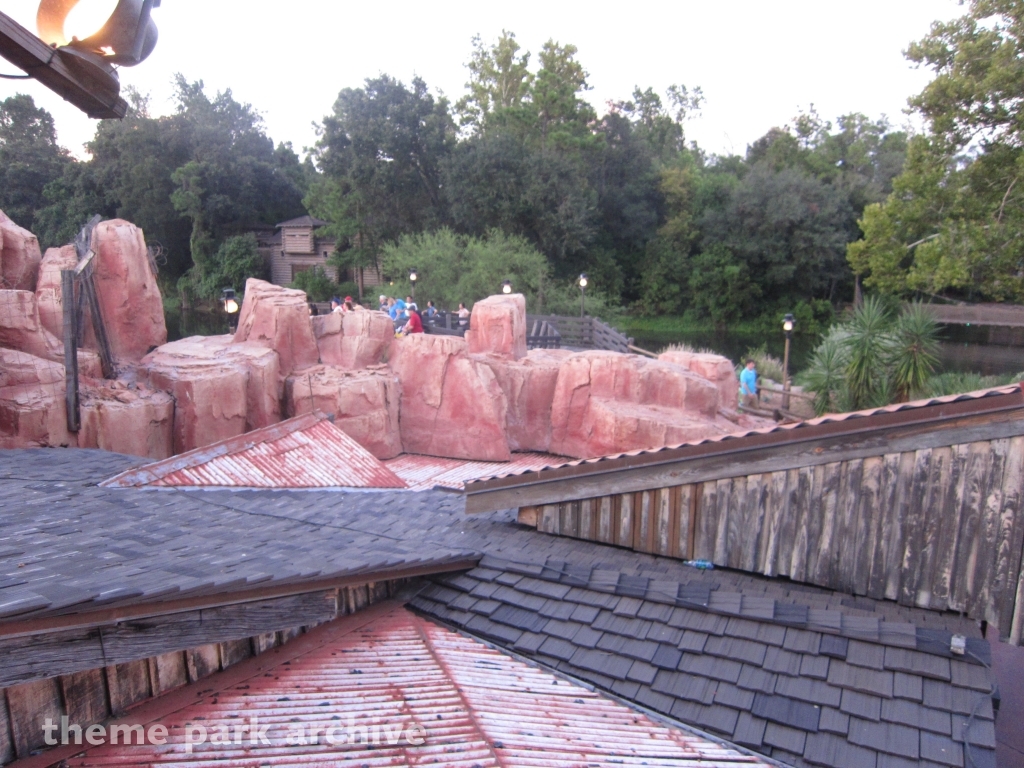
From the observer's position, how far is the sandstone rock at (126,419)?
396 inches

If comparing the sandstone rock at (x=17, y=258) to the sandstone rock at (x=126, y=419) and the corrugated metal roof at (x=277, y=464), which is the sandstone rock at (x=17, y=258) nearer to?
the sandstone rock at (x=126, y=419)

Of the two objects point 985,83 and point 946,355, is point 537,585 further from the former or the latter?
point 946,355

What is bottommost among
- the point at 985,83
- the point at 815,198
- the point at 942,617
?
the point at 942,617

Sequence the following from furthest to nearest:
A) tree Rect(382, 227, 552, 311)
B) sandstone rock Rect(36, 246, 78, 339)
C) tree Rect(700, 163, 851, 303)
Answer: tree Rect(700, 163, 851, 303)
tree Rect(382, 227, 552, 311)
sandstone rock Rect(36, 246, 78, 339)

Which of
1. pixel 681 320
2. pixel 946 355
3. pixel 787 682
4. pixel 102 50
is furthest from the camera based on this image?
pixel 681 320

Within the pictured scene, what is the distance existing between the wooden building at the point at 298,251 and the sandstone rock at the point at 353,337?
22997 millimetres

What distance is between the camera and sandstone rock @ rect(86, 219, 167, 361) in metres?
13.3

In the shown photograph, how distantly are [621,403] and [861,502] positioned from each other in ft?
32.3

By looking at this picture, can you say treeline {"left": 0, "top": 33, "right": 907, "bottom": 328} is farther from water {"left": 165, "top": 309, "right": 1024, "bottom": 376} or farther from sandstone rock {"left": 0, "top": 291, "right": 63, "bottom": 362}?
sandstone rock {"left": 0, "top": 291, "right": 63, "bottom": 362}

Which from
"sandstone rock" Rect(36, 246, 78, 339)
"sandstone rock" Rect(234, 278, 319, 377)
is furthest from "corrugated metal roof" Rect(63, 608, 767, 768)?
"sandstone rock" Rect(234, 278, 319, 377)

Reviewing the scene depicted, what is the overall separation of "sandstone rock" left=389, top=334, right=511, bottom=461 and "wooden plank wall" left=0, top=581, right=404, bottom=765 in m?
10.6

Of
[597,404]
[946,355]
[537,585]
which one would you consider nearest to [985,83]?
[597,404]

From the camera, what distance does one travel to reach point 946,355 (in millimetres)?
31875

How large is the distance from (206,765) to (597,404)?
11.7 metres
